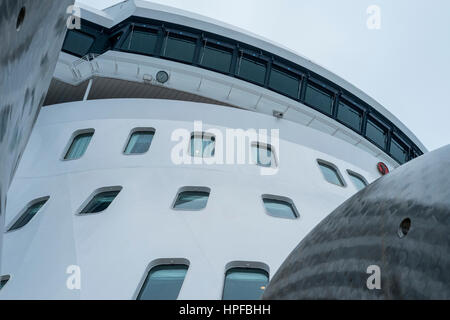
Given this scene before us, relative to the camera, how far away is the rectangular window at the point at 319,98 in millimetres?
18469

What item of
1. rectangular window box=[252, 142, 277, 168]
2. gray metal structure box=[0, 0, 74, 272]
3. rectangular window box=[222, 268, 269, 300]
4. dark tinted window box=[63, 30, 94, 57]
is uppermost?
dark tinted window box=[63, 30, 94, 57]

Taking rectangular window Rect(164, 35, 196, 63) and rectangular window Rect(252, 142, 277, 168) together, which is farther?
rectangular window Rect(164, 35, 196, 63)

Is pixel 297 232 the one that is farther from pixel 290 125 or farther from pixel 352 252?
pixel 352 252

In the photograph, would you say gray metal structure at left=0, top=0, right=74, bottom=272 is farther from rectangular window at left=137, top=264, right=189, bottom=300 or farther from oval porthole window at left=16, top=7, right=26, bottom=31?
rectangular window at left=137, top=264, right=189, bottom=300

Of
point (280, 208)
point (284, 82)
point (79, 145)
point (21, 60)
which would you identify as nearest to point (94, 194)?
point (79, 145)

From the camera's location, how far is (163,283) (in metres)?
8.37

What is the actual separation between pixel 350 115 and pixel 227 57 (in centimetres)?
466

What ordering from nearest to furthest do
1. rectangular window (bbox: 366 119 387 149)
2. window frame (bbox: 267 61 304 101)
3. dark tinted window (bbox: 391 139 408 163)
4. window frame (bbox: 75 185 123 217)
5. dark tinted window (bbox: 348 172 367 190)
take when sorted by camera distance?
window frame (bbox: 75 185 123 217), dark tinted window (bbox: 348 172 367 190), window frame (bbox: 267 61 304 101), rectangular window (bbox: 366 119 387 149), dark tinted window (bbox: 391 139 408 163)

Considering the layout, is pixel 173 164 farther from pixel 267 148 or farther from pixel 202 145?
pixel 267 148

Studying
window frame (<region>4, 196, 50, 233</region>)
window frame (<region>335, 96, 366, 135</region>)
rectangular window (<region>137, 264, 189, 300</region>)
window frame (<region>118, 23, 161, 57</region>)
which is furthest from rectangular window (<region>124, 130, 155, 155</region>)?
window frame (<region>335, 96, 366, 135</region>)

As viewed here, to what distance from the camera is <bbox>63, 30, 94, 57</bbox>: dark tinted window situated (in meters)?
18.5

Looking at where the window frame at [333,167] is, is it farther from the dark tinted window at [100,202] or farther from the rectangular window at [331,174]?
the dark tinted window at [100,202]

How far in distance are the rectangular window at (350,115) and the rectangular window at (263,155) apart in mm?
6967

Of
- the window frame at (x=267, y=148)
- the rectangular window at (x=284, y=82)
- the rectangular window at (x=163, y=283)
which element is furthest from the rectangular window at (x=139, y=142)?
the rectangular window at (x=284, y=82)
